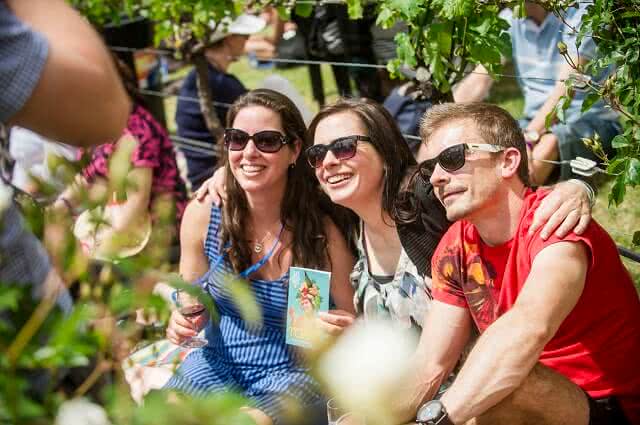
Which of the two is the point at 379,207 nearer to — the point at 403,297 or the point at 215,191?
the point at 403,297

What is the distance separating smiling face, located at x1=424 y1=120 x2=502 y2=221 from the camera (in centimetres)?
254

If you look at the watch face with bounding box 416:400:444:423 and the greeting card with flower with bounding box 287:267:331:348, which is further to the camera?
the greeting card with flower with bounding box 287:267:331:348

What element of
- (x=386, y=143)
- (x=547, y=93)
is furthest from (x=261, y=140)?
(x=547, y=93)

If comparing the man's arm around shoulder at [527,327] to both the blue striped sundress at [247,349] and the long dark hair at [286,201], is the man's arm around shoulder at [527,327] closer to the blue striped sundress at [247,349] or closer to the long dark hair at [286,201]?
the blue striped sundress at [247,349]

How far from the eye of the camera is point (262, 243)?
340 centimetres

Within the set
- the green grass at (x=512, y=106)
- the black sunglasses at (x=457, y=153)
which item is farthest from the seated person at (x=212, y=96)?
the black sunglasses at (x=457, y=153)

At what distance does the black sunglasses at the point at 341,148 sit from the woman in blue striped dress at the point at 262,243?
294 millimetres

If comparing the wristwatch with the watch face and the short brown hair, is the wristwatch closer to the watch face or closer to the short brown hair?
the watch face

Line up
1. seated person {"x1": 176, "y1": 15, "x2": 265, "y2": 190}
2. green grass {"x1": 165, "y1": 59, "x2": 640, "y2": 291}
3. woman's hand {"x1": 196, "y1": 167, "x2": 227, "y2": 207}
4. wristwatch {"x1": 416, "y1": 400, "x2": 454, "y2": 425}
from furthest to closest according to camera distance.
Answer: seated person {"x1": 176, "y1": 15, "x2": 265, "y2": 190} < green grass {"x1": 165, "y1": 59, "x2": 640, "y2": 291} < woman's hand {"x1": 196, "y1": 167, "x2": 227, "y2": 207} < wristwatch {"x1": 416, "y1": 400, "x2": 454, "y2": 425}

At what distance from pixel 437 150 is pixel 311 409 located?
1.07 meters

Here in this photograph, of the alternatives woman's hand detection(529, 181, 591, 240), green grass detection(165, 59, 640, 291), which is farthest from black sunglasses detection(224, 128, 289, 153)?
woman's hand detection(529, 181, 591, 240)

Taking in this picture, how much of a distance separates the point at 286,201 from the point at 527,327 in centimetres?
135

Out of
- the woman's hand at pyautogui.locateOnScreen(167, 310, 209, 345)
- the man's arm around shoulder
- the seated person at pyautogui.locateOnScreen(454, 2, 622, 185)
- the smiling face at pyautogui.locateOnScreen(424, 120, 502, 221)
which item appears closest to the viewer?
the man's arm around shoulder

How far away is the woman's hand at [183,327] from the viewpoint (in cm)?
319
